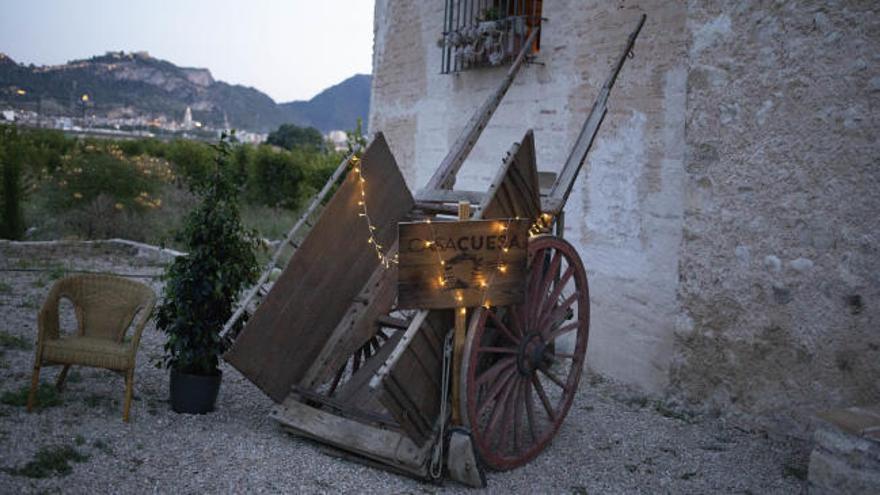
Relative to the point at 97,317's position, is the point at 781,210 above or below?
above

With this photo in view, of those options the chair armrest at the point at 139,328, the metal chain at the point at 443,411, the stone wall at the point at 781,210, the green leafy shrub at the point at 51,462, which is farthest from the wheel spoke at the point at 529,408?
the green leafy shrub at the point at 51,462

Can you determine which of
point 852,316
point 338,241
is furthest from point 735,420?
point 338,241

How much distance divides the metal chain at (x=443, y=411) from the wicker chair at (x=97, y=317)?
181cm

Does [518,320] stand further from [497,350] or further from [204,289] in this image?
[204,289]

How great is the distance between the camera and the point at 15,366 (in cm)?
498

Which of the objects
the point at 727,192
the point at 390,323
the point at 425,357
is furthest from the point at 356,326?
the point at 727,192

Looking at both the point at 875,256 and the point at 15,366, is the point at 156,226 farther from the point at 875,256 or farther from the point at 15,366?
→ the point at 875,256

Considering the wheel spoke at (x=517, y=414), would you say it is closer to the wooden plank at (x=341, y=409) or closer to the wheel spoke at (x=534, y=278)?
the wheel spoke at (x=534, y=278)

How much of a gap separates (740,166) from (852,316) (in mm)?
1198

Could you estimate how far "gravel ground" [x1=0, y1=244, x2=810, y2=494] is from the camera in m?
3.52

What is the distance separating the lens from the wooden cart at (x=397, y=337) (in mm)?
3660

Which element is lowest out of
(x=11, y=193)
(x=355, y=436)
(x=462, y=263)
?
(x=355, y=436)

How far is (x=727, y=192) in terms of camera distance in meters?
4.91

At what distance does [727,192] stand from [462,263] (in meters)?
2.29
